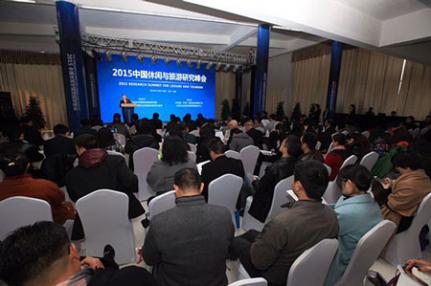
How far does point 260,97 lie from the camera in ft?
29.1

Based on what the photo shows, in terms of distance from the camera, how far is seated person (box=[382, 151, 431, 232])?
228cm

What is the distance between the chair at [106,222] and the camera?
79.4 inches

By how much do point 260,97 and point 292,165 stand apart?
21.4ft

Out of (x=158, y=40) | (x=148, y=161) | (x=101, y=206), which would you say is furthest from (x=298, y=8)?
(x=158, y=40)

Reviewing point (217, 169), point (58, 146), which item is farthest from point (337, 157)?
point (58, 146)

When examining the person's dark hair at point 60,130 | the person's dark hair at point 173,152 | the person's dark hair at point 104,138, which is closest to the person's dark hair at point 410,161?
the person's dark hair at point 173,152

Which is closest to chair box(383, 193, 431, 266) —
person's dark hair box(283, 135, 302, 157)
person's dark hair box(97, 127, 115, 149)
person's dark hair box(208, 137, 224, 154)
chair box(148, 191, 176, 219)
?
person's dark hair box(283, 135, 302, 157)

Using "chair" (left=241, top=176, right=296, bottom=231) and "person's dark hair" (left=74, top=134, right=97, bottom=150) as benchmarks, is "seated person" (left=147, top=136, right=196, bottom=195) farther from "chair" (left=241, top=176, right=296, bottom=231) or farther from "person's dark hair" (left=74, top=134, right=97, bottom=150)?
"chair" (left=241, top=176, right=296, bottom=231)

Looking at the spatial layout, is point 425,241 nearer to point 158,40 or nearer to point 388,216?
point 388,216

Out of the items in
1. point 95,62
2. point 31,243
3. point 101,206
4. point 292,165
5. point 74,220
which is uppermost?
point 95,62

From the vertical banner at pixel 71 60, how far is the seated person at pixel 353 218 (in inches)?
252

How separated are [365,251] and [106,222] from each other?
83.2 inches

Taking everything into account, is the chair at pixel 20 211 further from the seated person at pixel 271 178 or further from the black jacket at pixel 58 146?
the black jacket at pixel 58 146

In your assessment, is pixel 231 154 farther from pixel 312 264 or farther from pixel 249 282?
pixel 249 282
